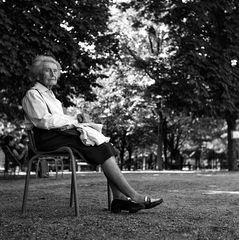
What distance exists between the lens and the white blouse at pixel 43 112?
4.35 m

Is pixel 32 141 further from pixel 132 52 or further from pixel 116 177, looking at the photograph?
pixel 132 52

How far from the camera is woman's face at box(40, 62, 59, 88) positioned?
470cm

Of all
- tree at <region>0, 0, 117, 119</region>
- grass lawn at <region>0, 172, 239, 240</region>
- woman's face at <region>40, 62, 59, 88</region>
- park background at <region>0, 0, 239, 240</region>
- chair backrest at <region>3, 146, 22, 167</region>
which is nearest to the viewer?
grass lawn at <region>0, 172, 239, 240</region>

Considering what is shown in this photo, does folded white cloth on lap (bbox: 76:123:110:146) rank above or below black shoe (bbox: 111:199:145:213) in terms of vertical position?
above

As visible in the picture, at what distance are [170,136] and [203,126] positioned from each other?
709cm

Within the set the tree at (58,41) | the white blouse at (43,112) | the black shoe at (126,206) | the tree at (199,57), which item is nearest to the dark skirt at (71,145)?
the white blouse at (43,112)

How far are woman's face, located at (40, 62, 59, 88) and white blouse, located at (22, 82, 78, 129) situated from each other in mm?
97

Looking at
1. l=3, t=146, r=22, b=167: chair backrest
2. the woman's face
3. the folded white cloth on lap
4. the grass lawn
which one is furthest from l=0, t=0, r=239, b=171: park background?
the folded white cloth on lap

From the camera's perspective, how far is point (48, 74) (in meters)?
4.71

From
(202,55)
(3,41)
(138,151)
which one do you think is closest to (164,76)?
(202,55)

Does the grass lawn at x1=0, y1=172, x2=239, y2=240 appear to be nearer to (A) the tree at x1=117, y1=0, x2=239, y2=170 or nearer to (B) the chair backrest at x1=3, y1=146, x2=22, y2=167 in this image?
(B) the chair backrest at x1=3, y1=146, x2=22, y2=167

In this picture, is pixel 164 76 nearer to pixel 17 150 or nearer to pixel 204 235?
pixel 17 150

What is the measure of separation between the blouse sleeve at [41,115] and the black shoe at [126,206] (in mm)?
842

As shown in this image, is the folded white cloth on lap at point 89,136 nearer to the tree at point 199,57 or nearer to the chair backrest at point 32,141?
the chair backrest at point 32,141
